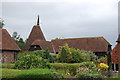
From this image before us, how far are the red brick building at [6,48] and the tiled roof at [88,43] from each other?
1656 centimetres

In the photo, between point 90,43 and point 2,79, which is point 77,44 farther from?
point 2,79

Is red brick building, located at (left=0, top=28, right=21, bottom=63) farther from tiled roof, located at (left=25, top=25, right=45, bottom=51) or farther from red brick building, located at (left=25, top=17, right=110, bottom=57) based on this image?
tiled roof, located at (left=25, top=25, right=45, bottom=51)

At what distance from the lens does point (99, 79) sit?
15.6m

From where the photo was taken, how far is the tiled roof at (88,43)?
50.0 m

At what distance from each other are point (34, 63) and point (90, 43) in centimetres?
3579

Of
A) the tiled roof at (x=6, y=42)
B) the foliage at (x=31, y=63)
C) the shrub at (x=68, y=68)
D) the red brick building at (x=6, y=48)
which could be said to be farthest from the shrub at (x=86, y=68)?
the tiled roof at (x=6, y=42)

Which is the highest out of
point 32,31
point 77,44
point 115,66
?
point 32,31

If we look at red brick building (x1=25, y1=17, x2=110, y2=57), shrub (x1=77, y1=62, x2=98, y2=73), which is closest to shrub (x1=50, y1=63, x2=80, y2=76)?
shrub (x1=77, y1=62, x2=98, y2=73)

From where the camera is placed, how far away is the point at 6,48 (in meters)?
36.5

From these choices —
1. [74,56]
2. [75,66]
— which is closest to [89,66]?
[75,66]

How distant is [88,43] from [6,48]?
74.3ft

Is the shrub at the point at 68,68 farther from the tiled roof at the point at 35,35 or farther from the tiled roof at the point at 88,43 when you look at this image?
the tiled roof at the point at 35,35

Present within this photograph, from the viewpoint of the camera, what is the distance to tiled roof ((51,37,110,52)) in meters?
50.0

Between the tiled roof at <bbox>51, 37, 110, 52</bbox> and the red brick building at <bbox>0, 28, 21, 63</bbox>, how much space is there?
652 inches
